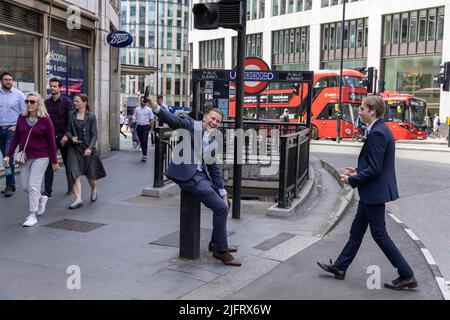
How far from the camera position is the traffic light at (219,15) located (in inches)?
273

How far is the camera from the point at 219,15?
703cm

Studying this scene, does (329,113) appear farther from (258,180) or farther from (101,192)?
(101,192)

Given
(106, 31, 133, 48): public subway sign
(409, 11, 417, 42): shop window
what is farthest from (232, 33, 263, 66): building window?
(106, 31, 133, 48): public subway sign

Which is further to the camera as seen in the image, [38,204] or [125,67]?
[125,67]

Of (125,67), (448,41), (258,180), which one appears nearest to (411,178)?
(258,180)

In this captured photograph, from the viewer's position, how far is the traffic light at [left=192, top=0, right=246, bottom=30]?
693cm

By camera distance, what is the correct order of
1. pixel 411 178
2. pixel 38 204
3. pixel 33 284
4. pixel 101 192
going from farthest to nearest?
1. pixel 411 178
2. pixel 101 192
3. pixel 38 204
4. pixel 33 284

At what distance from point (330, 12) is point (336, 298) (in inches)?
1932

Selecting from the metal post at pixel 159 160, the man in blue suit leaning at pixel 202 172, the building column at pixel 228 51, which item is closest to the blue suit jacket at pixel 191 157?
the man in blue suit leaning at pixel 202 172

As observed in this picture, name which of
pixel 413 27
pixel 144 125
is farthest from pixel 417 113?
pixel 144 125

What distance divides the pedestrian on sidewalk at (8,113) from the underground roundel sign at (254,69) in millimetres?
3872

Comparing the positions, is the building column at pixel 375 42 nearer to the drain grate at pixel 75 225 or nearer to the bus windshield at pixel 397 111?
the bus windshield at pixel 397 111

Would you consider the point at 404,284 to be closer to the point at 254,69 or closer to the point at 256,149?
the point at 254,69
